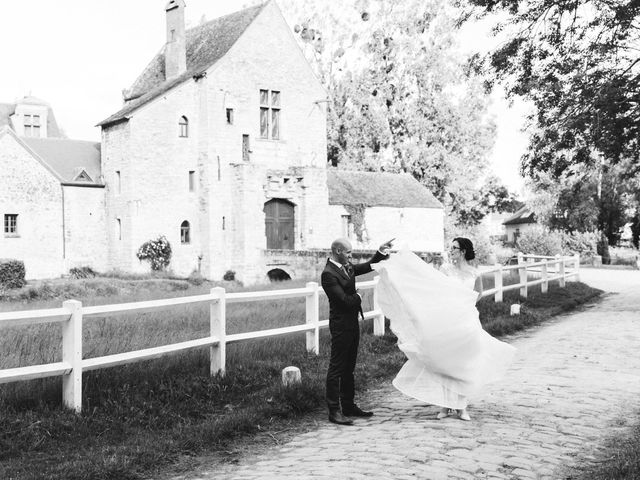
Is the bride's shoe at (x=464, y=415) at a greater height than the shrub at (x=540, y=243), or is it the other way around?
the shrub at (x=540, y=243)

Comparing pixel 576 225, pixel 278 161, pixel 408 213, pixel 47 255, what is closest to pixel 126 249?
pixel 47 255

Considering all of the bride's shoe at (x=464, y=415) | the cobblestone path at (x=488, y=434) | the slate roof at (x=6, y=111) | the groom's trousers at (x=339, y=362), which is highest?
the slate roof at (x=6, y=111)

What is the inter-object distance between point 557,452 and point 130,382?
446 centimetres

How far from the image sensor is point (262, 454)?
6.64 metres

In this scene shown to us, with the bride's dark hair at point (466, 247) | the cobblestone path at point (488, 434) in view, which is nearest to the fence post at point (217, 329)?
the cobblestone path at point (488, 434)

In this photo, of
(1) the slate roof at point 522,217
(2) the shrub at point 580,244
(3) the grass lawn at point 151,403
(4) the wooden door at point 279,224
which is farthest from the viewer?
(1) the slate roof at point 522,217

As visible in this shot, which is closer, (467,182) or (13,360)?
(13,360)

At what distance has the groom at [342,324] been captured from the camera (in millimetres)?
7703

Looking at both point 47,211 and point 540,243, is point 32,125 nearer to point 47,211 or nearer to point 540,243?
point 47,211

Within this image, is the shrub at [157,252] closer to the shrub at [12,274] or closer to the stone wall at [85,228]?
the stone wall at [85,228]

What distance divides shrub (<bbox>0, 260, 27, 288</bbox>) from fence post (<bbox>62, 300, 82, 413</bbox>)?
24969 mm

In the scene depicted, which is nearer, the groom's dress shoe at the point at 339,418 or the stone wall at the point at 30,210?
the groom's dress shoe at the point at 339,418

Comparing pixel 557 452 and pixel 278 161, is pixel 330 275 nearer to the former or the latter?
pixel 557 452

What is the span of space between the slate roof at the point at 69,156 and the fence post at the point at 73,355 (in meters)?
32.0
